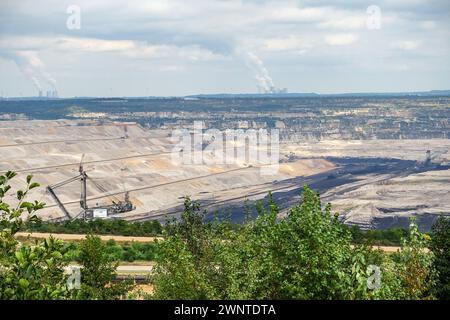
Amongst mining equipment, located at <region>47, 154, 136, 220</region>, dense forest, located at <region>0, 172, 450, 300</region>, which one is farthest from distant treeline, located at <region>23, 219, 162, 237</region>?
dense forest, located at <region>0, 172, 450, 300</region>

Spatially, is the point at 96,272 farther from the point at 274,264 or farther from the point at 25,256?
the point at 25,256

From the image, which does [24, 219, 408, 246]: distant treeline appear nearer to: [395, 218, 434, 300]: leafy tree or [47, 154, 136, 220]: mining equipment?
[47, 154, 136, 220]: mining equipment

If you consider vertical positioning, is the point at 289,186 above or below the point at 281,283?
below

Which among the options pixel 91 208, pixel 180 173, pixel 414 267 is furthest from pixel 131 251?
pixel 180 173

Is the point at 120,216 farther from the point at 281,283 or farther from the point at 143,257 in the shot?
the point at 281,283

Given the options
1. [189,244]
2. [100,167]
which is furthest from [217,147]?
[189,244]

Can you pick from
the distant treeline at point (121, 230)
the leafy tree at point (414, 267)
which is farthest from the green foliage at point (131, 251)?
the leafy tree at point (414, 267)

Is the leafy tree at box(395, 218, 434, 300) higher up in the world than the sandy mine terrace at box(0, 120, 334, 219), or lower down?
higher up
